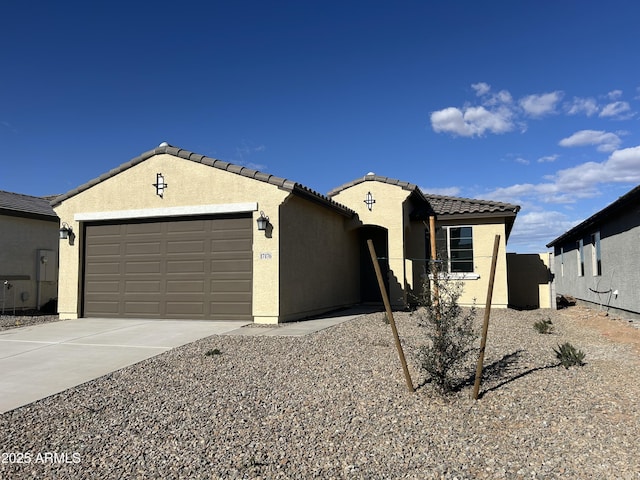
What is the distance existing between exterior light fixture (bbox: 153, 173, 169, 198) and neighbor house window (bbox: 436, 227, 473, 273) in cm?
905

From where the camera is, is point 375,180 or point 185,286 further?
point 375,180

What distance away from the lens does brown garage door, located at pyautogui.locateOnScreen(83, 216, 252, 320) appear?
11.3 metres

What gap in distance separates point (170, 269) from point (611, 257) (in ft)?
42.8

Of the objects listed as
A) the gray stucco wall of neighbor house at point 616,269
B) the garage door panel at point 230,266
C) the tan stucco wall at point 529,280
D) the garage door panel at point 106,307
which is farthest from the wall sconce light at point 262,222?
the tan stucco wall at point 529,280

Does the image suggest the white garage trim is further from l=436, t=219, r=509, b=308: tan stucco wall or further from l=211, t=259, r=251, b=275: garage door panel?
l=436, t=219, r=509, b=308: tan stucco wall

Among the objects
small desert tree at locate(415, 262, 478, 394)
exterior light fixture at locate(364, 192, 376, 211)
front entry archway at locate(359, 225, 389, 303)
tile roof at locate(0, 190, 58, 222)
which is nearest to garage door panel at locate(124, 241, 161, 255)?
tile roof at locate(0, 190, 58, 222)

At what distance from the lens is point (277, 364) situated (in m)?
6.95

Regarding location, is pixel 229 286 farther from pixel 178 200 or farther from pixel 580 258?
pixel 580 258

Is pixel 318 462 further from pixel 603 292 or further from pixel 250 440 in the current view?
pixel 603 292

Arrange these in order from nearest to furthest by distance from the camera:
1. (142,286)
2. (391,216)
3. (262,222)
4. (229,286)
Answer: (262,222) < (229,286) < (142,286) < (391,216)

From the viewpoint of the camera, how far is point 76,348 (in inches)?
332

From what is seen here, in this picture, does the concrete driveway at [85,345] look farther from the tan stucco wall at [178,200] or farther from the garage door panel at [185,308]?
the tan stucco wall at [178,200]

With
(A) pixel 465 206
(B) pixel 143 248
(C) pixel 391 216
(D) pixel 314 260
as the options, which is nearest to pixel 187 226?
(B) pixel 143 248

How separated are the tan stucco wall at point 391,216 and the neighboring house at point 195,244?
1.48 m
